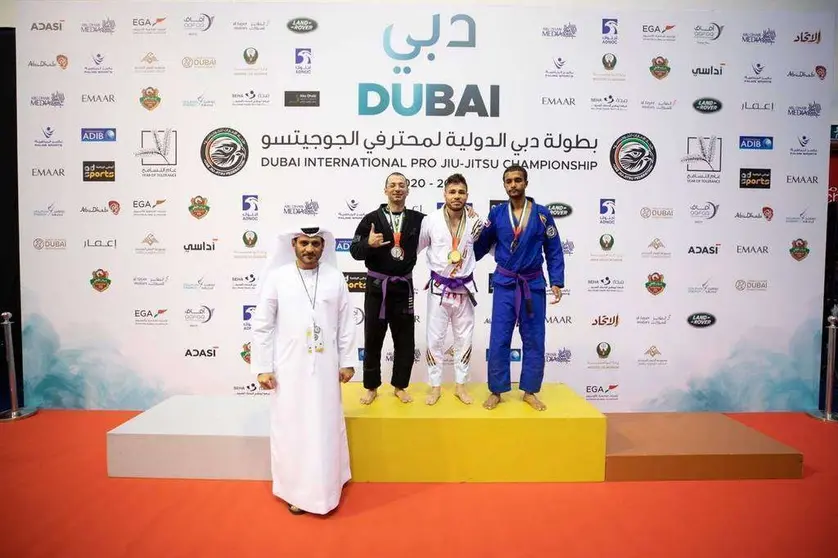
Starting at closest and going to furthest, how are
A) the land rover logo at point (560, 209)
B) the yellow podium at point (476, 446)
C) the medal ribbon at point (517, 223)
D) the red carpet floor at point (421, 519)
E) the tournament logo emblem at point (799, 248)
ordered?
the red carpet floor at point (421, 519), the yellow podium at point (476, 446), the medal ribbon at point (517, 223), the land rover logo at point (560, 209), the tournament logo emblem at point (799, 248)

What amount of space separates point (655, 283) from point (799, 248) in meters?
1.38

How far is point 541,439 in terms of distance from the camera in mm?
3160

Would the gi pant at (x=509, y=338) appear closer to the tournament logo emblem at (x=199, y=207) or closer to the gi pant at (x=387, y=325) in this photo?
the gi pant at (x=387, y=325)


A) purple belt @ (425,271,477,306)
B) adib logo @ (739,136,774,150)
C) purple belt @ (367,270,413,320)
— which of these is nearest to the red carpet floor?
purple belt @ (367,270,413,320)

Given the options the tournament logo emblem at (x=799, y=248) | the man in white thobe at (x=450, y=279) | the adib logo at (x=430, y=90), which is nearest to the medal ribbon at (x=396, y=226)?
the man in white thobe at (x=450, y=279)

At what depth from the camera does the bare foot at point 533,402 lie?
3.27 metres

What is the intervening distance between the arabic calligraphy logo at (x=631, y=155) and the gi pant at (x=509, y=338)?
72.1 inches

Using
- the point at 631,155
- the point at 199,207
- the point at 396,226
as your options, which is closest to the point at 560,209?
the point at 631,155

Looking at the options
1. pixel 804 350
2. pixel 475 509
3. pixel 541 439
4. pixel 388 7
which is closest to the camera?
pixel 475 509

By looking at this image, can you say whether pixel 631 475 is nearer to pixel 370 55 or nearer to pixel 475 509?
pixel 475 509

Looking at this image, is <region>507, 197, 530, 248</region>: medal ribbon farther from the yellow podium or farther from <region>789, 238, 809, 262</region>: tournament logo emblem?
<region>789, 238, 809, 262</region>: tournament logo emblem

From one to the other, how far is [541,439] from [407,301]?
123cm

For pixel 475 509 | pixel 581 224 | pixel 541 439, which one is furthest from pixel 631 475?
pixel 581 224

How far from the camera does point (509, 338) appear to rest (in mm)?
3336
